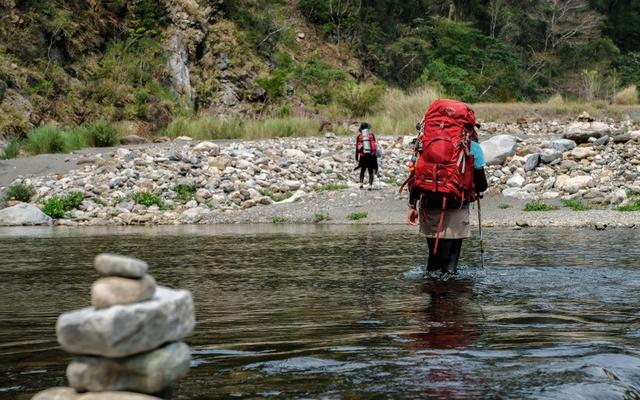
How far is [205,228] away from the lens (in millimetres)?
15688

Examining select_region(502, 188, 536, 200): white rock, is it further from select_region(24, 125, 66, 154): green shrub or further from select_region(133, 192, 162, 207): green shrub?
select_region(24, 125, 66, 154): green shrub

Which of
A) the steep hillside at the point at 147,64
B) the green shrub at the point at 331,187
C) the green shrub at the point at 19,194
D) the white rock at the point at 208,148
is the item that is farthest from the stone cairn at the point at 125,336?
the steep hillside at the point at 147,64

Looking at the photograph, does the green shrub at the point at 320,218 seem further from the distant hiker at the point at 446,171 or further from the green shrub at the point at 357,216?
the distant hiker at the point at 446,171

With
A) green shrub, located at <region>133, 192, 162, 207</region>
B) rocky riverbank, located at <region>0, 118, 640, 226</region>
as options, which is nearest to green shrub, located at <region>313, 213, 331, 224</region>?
rocky riverbank, located at <region>0, 118, 640, 226</region>

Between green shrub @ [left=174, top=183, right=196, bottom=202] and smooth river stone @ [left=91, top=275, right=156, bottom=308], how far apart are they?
1620 centimetres

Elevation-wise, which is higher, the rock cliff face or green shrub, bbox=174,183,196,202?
the rock cliff face

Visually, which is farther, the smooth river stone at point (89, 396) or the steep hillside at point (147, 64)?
the steep hillside at point (147, 64)

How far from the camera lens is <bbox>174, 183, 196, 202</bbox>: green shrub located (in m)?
18.9

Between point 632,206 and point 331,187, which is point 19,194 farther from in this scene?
point 632,206

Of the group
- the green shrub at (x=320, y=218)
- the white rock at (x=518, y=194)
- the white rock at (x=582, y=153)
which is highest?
the white rock at (x=582, y=153)

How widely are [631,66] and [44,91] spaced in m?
40.8

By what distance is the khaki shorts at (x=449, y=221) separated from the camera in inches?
296

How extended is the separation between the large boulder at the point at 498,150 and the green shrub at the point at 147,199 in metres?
7.77

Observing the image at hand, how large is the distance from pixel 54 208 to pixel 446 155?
41.2 feet
